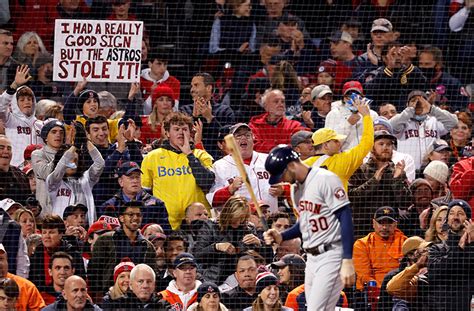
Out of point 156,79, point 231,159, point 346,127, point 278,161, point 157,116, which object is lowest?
point 278,161

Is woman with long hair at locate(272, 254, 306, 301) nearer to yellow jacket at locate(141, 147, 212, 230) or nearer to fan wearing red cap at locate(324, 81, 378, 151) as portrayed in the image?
yellow jacket at locate(141, 147, 212, 230)

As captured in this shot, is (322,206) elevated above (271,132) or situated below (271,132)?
below

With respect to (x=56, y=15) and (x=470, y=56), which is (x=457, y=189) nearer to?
(x=470, y=56)

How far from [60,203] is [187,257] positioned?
192 centimetres

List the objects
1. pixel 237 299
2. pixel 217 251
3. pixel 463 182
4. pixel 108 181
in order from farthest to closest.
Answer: pixel 108 181 → pixel 463 182 → pixel 217 251 → pixel 237 299

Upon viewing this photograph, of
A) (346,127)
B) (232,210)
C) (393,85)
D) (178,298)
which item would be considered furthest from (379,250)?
(393,85)

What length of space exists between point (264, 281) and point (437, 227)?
1737 millimetres

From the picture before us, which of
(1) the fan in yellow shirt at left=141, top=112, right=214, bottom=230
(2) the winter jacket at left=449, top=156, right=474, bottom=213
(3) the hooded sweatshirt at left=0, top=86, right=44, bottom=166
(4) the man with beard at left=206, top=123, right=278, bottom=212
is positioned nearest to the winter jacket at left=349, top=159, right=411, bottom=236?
(2) the winter jacket at left=449, top=156, right=474, bottom=213

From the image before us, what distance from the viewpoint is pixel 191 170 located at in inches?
563

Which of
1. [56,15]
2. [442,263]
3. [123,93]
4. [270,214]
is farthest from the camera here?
[56,15]

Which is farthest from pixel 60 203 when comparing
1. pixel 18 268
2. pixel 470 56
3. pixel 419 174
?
pixel 470 56

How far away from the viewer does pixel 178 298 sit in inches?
505

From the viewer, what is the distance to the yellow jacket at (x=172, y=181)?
14.3 meters

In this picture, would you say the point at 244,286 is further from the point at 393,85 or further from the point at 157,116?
the point at 393,85
